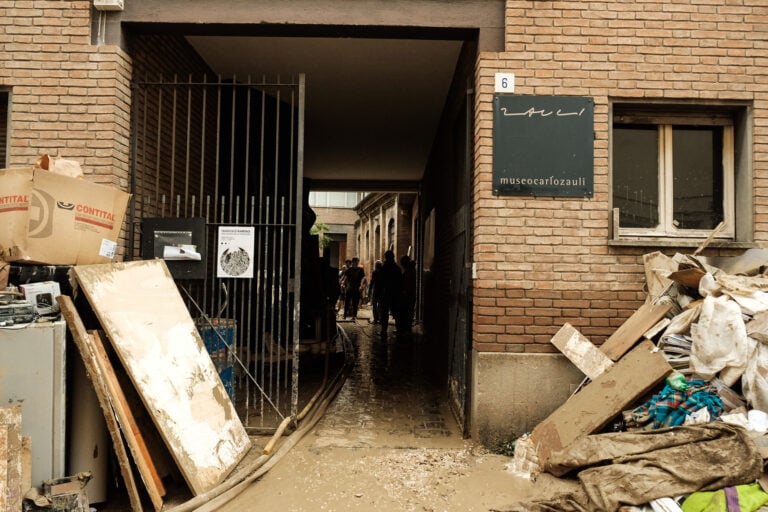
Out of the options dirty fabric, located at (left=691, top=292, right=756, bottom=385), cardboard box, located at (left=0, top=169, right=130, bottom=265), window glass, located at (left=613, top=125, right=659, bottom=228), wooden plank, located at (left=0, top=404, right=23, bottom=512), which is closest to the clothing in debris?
dirty fabric, located at (left=691, top=292, right=756, bottom=385)

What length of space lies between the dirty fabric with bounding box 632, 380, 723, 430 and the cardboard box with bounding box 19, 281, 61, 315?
162 inches

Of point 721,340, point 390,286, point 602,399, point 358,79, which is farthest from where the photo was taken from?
point 390,286

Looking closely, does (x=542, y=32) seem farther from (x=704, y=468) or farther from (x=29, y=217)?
(x=29, y=217)

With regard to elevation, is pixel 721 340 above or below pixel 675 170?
below

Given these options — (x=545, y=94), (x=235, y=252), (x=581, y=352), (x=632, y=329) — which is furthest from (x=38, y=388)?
(x=545, y=94)

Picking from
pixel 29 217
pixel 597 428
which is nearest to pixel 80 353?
pixel 29 217

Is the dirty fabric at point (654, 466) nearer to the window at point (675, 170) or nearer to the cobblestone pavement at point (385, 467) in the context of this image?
the cobblestone pavement at point (385, 467)

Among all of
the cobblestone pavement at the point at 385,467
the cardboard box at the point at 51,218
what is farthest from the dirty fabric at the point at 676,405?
the cardboard box at the point at 51,218

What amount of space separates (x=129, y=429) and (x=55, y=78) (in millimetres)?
3256

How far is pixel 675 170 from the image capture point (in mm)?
4711

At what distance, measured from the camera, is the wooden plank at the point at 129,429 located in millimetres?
3189

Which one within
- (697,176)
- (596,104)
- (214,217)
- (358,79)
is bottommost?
(214,217)

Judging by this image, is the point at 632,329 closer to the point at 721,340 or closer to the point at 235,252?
the point at 721,340

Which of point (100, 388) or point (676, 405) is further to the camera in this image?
point (676, 405)
